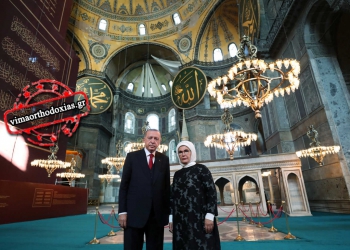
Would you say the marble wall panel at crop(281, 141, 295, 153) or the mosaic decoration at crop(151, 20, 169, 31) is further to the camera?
the mosaic decoration at crop(151, 20, 169, 31)

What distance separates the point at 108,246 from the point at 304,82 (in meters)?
8.32

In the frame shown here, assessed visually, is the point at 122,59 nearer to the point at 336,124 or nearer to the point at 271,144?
the point at 271,144

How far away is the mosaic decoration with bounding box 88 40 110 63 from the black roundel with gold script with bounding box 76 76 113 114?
6.27m

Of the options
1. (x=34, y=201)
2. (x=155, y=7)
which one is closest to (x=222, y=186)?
(x=34, y=201)

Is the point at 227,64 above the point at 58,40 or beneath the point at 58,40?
above

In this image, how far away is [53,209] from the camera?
295 inches

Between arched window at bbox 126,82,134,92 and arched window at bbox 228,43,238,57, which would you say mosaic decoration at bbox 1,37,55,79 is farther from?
arched window at bbox 228,43,238,57

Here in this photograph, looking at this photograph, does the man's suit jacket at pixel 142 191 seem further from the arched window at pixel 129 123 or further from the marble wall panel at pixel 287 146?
the arched window at pixel 129 123

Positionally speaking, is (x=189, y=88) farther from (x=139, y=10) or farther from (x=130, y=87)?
(x=139, y=10)

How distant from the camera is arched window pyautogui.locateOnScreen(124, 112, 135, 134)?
20.1 m

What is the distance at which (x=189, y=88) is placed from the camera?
11.1 meters

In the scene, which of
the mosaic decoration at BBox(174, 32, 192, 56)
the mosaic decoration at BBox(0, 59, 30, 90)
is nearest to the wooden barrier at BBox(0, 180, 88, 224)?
the mosaic decoration at BBox(0, 59, 30, 90)

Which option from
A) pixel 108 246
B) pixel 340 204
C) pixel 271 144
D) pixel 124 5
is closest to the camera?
pixel 108 246

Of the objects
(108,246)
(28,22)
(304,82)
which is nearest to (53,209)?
(108,246)
